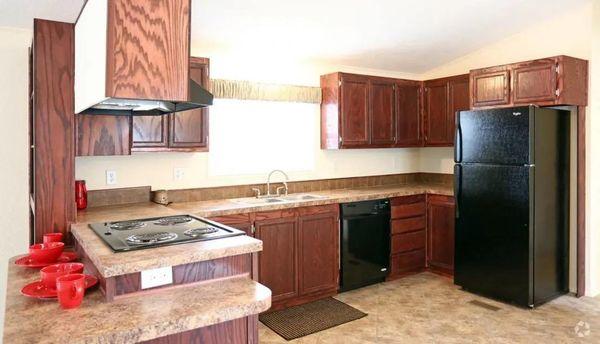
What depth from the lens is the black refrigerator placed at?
12.0 ft

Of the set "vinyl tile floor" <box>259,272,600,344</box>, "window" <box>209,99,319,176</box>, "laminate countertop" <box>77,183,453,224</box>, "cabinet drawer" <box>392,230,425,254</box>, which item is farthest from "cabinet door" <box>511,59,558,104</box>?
"window" <box>209,99,319,176</box>

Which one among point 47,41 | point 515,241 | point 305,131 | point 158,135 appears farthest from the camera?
point 305,131

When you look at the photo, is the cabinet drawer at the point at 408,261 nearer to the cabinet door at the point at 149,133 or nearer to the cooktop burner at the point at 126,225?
the cabinet door at the point at 149,133

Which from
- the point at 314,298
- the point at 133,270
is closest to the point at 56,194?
the point at 133,270

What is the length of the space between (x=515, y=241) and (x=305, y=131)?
7.16 feet

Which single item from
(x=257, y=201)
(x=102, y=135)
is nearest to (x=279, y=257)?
(x=257, y=201)

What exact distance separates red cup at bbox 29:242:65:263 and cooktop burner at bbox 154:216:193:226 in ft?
1.70

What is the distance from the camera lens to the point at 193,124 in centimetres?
359

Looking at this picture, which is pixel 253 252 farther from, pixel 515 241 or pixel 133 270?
pixel 515 241

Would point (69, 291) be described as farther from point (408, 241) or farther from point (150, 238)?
point (408, 241)

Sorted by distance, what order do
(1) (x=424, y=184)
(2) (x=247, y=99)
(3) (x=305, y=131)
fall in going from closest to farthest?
(2) (x=247, y=99) < (3) (x=305, y=131) < (1) (x=424, y=184)

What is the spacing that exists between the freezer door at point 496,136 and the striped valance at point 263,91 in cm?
144

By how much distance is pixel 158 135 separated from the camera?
11.2ft

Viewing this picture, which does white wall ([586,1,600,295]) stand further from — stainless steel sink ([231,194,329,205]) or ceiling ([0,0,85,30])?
ceiling ([0,0,85,30])
